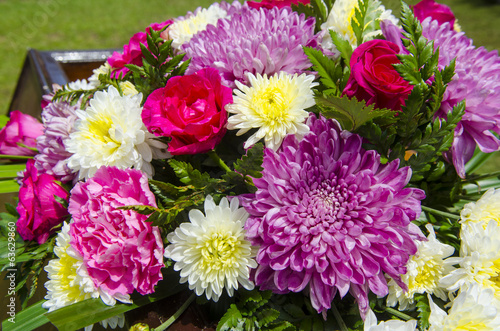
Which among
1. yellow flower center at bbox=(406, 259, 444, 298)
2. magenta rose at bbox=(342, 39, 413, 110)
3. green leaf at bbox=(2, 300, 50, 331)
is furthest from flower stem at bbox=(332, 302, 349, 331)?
green leaf at bbox=(2, 300, 50, 331)

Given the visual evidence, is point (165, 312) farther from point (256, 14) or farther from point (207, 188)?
point (256, 14)

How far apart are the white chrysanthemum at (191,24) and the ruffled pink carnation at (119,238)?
1.28 ft

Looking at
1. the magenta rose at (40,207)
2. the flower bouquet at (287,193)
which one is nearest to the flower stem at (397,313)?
the flower bouquet at (287,193)

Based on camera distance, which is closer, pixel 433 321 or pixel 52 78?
pixel 433 321

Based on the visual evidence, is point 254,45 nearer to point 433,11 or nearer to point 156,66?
point 156,66

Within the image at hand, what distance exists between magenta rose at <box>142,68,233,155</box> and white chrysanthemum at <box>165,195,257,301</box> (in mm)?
93

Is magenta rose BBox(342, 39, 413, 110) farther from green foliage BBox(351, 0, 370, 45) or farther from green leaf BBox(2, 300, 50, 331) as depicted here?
green leaf BBox(2, 300, 50, 331)

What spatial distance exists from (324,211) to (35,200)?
1.70ft

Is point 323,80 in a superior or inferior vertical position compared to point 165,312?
superior

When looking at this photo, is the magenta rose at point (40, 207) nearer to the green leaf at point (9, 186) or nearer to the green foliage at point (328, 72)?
the green leaf at point (9, 186)

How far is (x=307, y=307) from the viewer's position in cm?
66

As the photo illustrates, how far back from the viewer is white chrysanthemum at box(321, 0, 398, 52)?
2.49ft

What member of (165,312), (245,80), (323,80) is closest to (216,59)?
(245,80)

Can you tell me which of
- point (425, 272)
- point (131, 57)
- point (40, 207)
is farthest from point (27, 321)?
point (425, 272)
